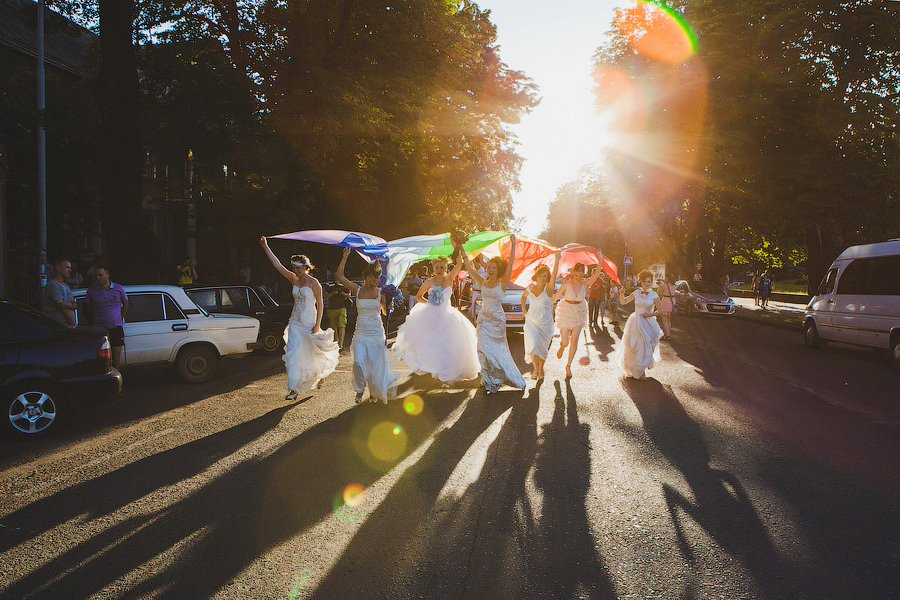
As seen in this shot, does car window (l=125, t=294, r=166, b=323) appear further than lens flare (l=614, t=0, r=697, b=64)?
No

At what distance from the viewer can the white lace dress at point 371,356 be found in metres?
8.00

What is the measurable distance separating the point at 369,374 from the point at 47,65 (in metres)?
23.8

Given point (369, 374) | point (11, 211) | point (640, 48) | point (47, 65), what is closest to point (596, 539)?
point (369, 374)

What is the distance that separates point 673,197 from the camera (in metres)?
27.9

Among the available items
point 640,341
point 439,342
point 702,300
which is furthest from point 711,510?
point 702,300

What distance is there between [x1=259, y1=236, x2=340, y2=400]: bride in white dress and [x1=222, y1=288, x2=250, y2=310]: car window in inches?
173

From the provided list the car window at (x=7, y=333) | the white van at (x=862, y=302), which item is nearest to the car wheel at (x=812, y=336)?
the white van at (x=862, y=302)

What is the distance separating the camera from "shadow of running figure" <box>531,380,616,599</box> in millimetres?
3363

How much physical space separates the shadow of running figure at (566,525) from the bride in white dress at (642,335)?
146 inches

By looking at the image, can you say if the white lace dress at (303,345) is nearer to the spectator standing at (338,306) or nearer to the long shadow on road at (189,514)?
the long shadow on road at (189,514)

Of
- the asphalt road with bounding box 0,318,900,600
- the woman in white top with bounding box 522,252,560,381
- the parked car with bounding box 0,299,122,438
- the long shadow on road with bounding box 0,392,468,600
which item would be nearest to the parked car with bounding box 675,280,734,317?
the woman in white top with bounding box 522,252,560,381

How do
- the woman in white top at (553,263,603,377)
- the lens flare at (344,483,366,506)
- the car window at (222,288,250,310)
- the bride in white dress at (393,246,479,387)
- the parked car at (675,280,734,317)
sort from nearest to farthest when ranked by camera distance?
the lens flare at (344,483,366,506)
the bride in white dress at (393,246,479,387)
the woman in white top at (553,263,603,377)
the car window at (222,288,250,310)
the parked car at (675,280,734,317)

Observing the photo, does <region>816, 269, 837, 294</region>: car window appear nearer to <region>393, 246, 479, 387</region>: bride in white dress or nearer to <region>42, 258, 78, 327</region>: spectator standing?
<region>393, 246, 479, 387</region>: bride in white dress

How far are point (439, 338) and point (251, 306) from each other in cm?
519
